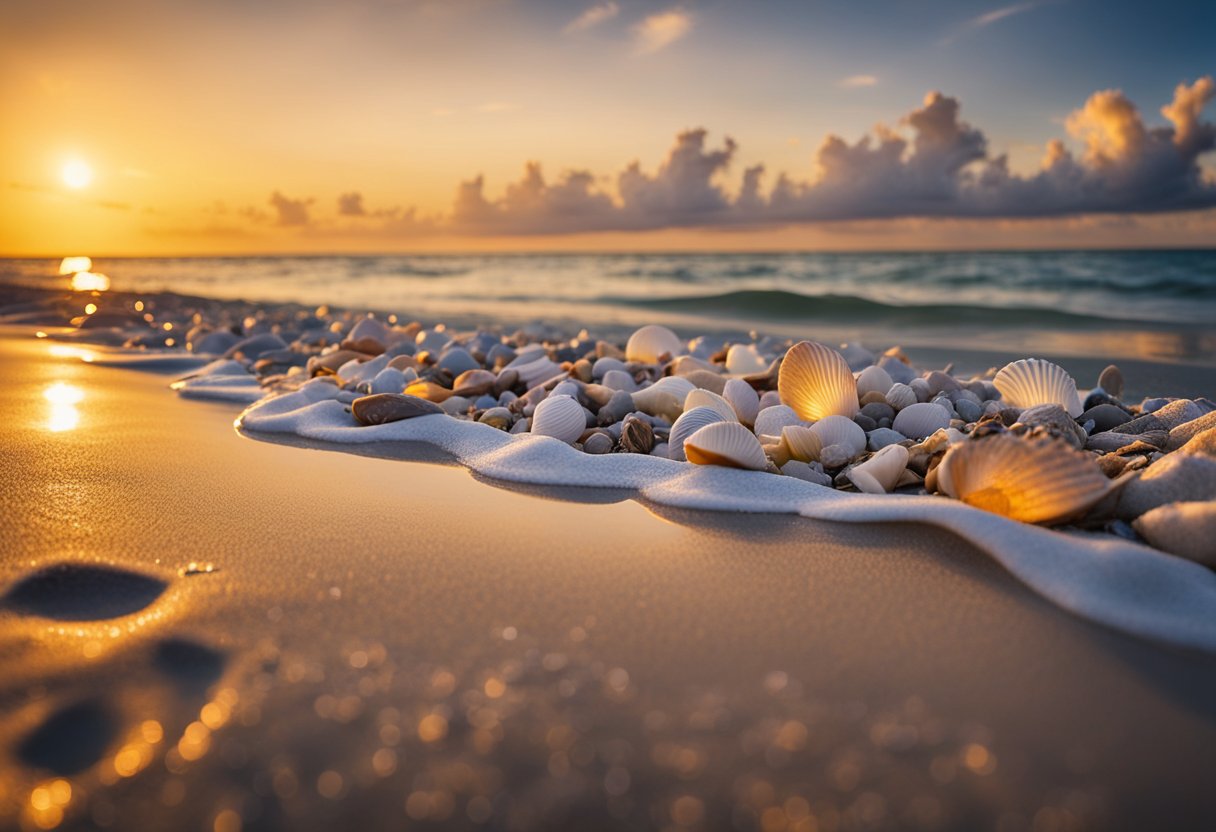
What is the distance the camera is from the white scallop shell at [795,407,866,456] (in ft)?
6.98

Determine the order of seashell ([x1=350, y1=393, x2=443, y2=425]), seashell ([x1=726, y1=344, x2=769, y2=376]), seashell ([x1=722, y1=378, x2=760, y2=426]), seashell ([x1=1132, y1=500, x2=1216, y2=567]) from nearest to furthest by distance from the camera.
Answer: seashell ([x1=1132, y1=500, x2=1216, y2=567]) < seashell ([x1=350, y1=393, x2=443, y2=425]) < seashell ([x1=722, y1=378, x2=760, y2=426]) < seashell ([x1=726, y1=344, x2=769, y2=376])

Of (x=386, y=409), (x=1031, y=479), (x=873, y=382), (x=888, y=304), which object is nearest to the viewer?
(x=1031, y=479)

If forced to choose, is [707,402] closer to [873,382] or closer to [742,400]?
[742,400]

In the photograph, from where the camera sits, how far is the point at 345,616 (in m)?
1.15

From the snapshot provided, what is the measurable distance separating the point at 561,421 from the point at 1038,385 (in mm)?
1582

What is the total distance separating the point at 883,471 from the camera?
1853 millimetres

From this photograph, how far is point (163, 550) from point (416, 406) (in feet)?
3.74

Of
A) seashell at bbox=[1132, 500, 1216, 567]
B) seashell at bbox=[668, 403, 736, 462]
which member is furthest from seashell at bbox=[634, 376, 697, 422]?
seashell at bbox=[1132, 500, 1216, 567]

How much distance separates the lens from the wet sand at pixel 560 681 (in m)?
0.76

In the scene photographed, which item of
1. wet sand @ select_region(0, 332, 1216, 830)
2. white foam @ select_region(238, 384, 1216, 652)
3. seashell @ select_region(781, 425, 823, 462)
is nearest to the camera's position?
wet sand @ select_region(0, 332, 1216, 830)

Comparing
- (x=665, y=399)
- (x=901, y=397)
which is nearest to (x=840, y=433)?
(x=901, y=397)

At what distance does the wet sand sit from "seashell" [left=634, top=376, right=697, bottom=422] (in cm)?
102

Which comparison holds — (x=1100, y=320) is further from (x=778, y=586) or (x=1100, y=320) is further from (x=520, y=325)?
(x=778, y=586)

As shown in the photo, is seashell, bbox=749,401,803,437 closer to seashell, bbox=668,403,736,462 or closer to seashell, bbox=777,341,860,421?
seashell, bbox=777,341,860,421
